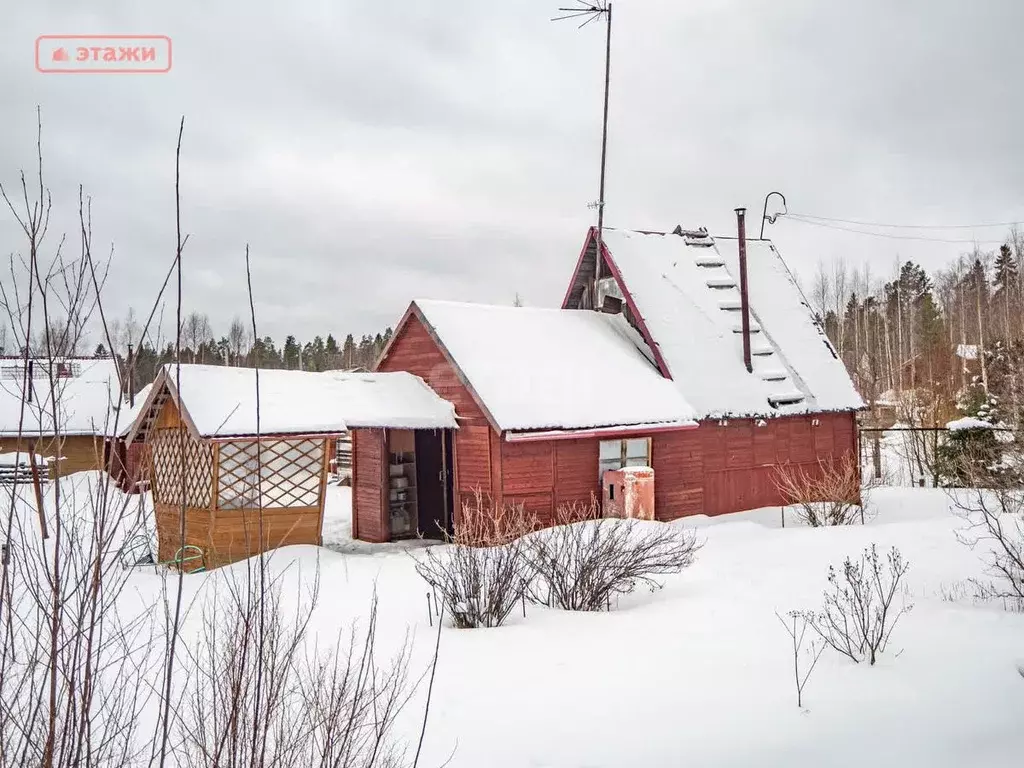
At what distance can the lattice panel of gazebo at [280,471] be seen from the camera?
41.2 ft

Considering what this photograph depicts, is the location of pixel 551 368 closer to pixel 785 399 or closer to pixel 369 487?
pixel 369 487

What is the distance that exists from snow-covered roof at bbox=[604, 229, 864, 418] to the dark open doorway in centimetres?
532

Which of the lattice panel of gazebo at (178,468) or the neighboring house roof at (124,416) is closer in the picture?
the neighboring house roof at (124,416)

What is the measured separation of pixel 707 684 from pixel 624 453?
28.6 feet

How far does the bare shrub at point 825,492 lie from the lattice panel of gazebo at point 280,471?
30.4ft

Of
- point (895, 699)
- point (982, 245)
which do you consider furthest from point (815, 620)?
point (982, 245)

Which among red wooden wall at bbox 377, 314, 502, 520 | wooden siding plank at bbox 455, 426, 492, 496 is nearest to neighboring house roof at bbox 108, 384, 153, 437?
red wooden wall at bbox 377, 314, 502, 520

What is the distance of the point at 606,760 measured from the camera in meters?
5.08

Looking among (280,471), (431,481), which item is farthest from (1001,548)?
(280,471)

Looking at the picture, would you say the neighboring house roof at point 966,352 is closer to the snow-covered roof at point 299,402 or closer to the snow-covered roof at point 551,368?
the snow-covered roof at point 551,368

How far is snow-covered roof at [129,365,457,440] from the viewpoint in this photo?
39.4 ft

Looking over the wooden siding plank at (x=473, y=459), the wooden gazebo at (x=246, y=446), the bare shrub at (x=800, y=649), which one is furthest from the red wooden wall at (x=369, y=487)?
the bare shrub at (x=800, y=649)

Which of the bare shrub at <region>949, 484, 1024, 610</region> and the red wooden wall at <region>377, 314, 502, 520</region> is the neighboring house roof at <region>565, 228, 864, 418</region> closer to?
the bare shrub at <region>949, 484, 1024, 610</region>

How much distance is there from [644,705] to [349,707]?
101 inches
